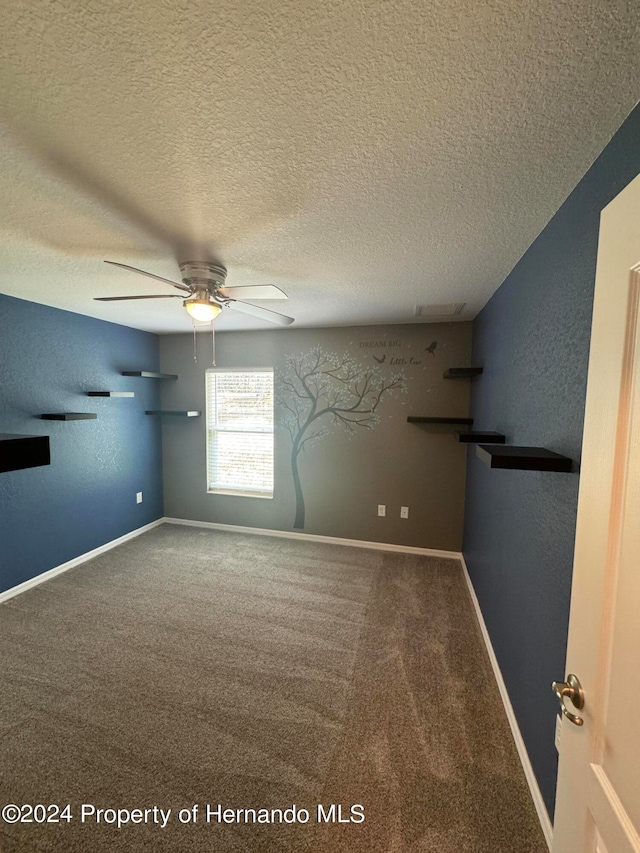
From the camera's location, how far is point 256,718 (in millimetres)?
1675

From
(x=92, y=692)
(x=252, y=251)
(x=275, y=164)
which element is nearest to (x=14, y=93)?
(x=275, y=164)

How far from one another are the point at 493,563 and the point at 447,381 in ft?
6.03

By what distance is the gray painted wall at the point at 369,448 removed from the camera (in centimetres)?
341

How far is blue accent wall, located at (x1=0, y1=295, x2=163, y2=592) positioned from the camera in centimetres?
273

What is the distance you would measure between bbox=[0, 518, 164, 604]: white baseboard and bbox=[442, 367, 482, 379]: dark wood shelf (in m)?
3.93

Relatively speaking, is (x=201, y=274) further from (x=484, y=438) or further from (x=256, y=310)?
(x=484, y=438)

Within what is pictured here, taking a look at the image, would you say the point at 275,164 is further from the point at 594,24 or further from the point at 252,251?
the point at 594,24

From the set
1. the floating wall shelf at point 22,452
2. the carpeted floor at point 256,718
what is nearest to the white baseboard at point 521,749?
the carpeted floor at point 256,718

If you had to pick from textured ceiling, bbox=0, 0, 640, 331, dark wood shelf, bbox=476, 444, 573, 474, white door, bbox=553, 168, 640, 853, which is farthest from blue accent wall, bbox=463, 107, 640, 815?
white door, bbox=553, 168, 640, 853

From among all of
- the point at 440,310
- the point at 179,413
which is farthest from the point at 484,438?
the point at 179,413

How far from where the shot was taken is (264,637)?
89.2 inches

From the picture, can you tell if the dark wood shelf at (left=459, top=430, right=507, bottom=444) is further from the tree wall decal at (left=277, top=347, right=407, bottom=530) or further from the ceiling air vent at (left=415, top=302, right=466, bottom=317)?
the tree wall decal at (left=277, top=347, right=407, bottom=530)

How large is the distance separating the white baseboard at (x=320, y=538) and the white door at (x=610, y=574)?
280 centimetres

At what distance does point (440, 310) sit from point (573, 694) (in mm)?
2724
